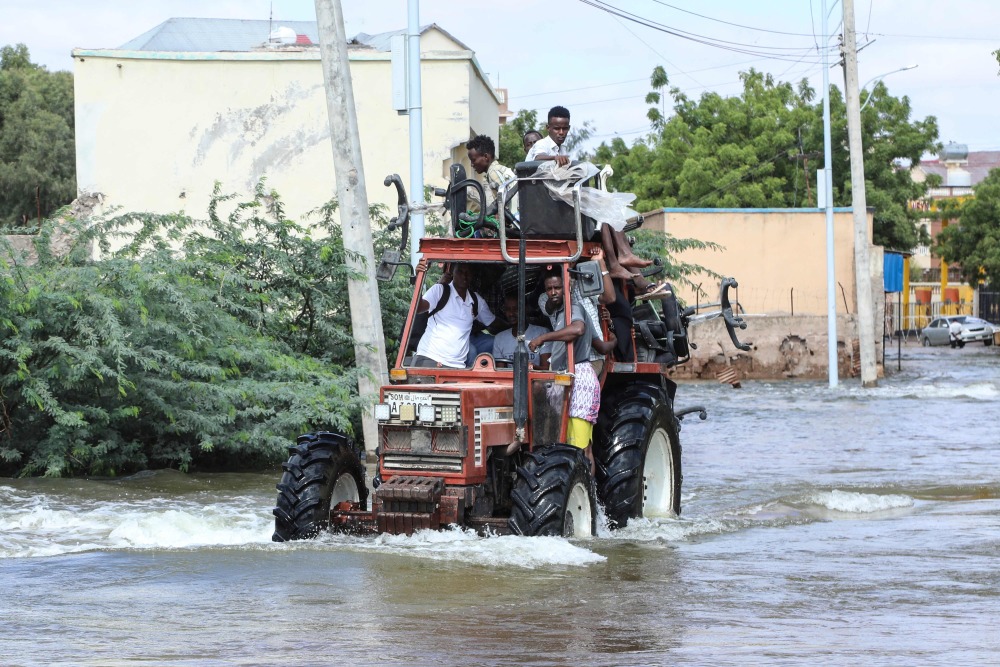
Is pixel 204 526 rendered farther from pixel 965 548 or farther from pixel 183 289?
pixel 965 548

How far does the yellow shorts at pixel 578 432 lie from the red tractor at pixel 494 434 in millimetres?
112

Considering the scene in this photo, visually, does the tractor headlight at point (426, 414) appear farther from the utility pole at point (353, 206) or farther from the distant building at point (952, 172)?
the distant building at point (952, 172)

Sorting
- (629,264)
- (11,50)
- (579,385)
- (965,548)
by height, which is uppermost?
(11,50)

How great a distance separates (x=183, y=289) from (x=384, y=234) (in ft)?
16.1

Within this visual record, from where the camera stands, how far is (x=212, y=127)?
1284 inches

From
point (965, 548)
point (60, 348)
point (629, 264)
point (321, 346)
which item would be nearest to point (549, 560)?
point (629, 264)

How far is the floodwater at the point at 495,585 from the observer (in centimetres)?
699

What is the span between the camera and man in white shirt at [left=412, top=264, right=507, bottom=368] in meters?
10.6

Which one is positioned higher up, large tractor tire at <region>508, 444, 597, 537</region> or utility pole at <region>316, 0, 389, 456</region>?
utility pole at <region>316, 0, 389, 456</region>

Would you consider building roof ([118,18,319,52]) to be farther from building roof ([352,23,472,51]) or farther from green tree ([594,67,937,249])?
green tree ([594,67,937,249])

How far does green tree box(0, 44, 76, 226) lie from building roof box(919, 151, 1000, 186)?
3279 inches

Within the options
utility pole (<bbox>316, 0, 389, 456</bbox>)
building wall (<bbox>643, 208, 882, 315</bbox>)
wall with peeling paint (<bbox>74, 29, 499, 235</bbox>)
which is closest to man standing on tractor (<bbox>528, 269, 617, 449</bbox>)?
utility pole (<bbox>316, 0, 389, 456</bbox>)

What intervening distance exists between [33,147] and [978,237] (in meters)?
44.8

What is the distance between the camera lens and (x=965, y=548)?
36.0 ft
